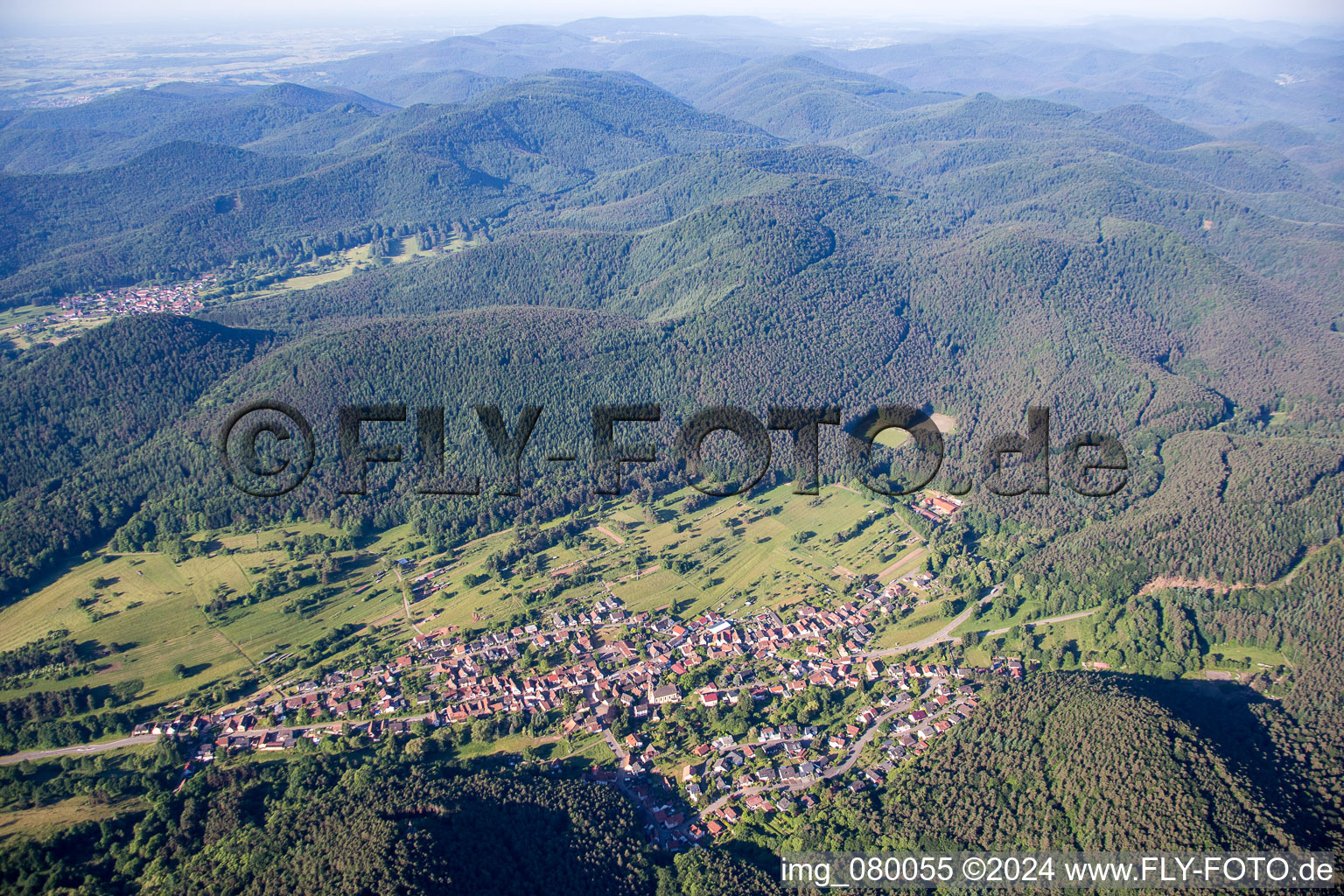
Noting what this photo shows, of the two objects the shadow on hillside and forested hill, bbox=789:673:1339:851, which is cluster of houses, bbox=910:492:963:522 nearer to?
the shadow on hillside

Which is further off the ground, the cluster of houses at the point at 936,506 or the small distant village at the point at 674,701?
the cluster of houses at the point at 936,506

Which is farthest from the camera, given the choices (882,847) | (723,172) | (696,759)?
(723,172)

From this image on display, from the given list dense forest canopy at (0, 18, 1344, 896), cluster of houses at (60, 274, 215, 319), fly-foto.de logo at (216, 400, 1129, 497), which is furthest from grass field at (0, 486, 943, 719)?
cluster of houses at (60, 274, 215, 319)

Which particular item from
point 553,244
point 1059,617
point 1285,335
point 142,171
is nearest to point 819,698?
point 1059,617

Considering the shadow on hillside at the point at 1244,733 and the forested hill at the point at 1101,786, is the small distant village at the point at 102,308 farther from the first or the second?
the shadow on hillside at the point at 1244,733

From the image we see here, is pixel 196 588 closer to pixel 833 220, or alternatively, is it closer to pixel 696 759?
pixel 696 759

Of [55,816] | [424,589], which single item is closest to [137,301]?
[424,589]

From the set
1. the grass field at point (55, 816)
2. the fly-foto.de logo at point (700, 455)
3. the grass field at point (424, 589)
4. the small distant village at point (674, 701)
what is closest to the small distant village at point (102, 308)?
the fly-foto.de logo at point (700, 455)
